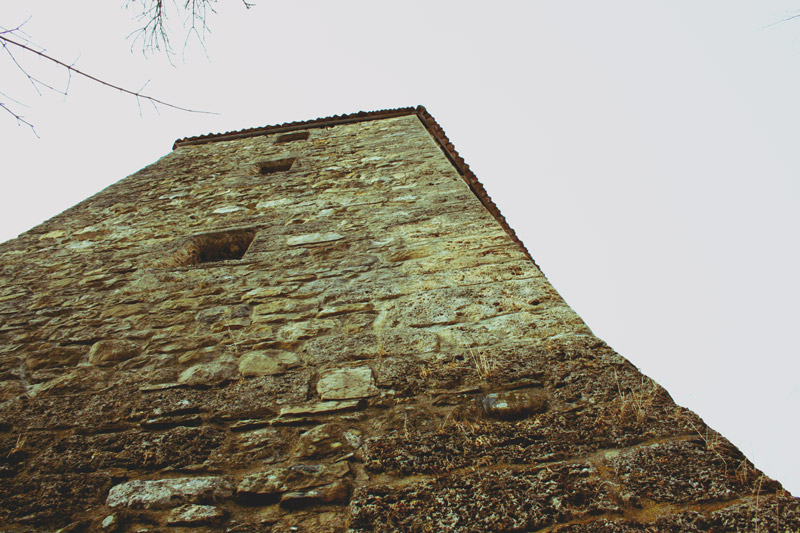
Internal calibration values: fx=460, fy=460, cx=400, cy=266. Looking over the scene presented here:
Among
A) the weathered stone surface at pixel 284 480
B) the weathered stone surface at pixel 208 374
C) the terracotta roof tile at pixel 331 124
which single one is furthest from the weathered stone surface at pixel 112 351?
the terracotta roof tile at pixel 331 124

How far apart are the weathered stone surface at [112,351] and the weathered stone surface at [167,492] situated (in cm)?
82

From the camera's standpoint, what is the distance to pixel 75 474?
61.7 inches

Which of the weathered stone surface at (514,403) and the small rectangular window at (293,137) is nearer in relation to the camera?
the weathered stone surface at (514,403)

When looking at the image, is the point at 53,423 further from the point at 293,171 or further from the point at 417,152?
the point at 417,152

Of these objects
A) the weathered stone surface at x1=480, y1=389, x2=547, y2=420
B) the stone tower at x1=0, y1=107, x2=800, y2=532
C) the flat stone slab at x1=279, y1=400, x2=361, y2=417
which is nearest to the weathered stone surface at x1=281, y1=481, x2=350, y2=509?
the stone tower at x1=0, y1=107, x2=800, y2=532

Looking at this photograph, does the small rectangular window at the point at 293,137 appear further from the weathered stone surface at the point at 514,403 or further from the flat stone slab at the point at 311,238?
the weathered stone surface at the point at 514,403

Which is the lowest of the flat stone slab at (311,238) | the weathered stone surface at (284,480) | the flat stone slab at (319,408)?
the weathered stone surface at (284,480)

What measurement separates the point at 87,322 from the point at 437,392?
1981 millimetres

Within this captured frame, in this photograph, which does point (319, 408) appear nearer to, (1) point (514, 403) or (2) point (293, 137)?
(1) point (514, 403)

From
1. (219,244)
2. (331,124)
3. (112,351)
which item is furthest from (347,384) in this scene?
(331,124)

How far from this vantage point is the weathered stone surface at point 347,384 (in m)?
1.75

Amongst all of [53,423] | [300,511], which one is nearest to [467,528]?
[300,511]

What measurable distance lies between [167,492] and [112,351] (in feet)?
3.39

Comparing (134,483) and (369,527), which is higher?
(134,483)
